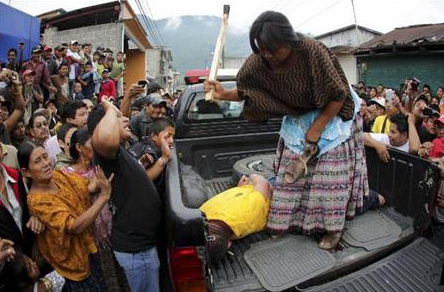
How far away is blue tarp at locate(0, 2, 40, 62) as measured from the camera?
26.3ft

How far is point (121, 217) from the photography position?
230cm

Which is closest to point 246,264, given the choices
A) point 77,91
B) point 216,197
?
point 216,197

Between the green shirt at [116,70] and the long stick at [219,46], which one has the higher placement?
the green shirt at [116,70]

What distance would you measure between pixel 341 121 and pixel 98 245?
2004 millimetres

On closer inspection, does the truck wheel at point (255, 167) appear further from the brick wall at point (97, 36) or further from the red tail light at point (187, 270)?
the brick wall at point (97, 36)

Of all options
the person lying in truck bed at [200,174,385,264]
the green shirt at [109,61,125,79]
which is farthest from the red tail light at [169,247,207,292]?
the green shirt at [109,61,125,79]

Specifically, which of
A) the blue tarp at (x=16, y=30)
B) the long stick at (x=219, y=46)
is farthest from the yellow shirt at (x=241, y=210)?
the blue tarp at (x=16, y=30)

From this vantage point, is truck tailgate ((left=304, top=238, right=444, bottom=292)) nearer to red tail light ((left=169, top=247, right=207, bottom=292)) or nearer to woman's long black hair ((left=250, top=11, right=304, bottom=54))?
red tail light ((left=169, top=247, right=207, bottom=292))

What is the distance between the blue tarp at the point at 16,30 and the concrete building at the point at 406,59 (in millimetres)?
12886

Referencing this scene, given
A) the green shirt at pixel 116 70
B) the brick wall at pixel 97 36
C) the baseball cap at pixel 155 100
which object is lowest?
the baseball cap at pixel 155 100

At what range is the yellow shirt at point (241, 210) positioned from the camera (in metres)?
2.13

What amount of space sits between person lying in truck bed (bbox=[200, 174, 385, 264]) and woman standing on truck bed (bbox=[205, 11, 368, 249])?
92 millimetres

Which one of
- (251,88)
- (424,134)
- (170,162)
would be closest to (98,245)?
(170,162)

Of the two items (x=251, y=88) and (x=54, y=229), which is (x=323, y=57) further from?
(x=54, y=229)
